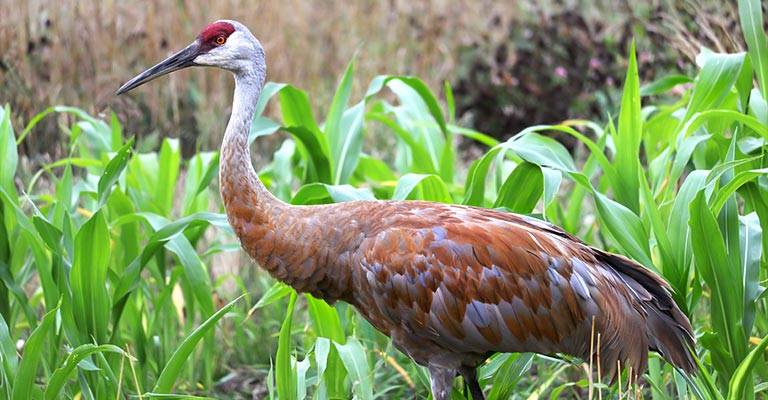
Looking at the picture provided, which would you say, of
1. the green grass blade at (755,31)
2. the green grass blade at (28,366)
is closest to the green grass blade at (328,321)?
the green grass blade at (28,366)

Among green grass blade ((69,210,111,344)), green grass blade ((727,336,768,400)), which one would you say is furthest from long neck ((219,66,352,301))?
green grass blade ((727,336,768,400))

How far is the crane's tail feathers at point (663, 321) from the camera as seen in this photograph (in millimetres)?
3398

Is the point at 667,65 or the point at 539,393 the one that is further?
the point at 667,65

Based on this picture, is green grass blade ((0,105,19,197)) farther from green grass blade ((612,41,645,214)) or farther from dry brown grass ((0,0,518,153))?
green grass blade ((612,41,645,214))

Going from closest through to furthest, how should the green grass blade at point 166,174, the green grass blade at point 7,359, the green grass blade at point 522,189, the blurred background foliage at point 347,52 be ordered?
the green grass blade at point 7,359 < the green grass blade at point 522,189 < the green grass blade at point 166,174 < the blurred background foliage at point 347,52

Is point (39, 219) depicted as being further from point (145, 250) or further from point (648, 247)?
point (648, 247)

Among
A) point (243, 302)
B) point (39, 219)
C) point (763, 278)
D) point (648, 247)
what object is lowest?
point (243, 302)

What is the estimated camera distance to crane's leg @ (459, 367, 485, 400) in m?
3.71

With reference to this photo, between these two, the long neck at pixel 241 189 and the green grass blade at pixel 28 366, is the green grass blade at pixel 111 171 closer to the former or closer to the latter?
the long neck at pixel 241 189

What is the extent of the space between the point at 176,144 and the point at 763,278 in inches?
106

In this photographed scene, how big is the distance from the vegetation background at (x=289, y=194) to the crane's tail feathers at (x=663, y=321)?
0.28 ft

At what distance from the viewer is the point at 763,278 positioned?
3938mm

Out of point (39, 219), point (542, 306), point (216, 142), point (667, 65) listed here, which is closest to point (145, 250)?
point (39, 219)

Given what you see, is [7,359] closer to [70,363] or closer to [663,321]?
[70,363]
